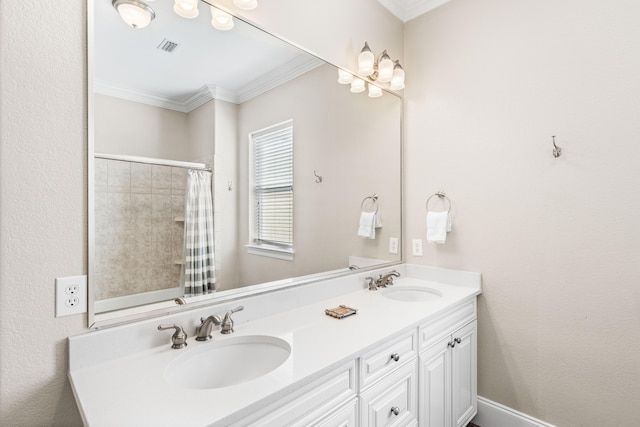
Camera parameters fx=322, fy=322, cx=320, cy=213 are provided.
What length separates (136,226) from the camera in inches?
46.2

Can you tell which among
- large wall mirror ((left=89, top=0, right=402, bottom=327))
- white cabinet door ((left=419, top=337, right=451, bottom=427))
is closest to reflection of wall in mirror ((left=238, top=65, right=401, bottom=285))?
large wall mirror ((left=89, top=0, right=402, bottom=327))

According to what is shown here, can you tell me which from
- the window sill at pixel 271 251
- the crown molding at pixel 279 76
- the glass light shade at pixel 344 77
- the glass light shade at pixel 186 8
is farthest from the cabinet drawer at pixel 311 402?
the glass light shade at pixel 344 77

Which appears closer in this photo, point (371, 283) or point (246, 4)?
point (246, 4)

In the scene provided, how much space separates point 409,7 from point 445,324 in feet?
7.02

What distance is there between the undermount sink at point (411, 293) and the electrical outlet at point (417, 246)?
12.2 inches

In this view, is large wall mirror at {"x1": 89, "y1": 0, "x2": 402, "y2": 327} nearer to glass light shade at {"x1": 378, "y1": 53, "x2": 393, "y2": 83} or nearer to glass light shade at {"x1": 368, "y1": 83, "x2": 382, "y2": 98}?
glass light shade at {"x1": 368, "y1": 83, "x2": 382, "y2": 98}

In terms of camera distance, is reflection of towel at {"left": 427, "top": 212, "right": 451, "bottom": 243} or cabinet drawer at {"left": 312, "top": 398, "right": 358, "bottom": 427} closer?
cabinet drawer at {"left": 312, "top": 398, "right": 358, "bottom": 427}

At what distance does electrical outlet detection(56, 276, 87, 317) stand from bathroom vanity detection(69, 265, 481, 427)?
10 cm

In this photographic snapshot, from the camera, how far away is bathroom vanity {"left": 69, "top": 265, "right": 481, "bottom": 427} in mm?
846

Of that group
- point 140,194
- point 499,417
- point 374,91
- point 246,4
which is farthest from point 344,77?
point 499,417

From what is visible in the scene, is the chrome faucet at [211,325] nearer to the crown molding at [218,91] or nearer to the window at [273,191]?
the window at [273,191]

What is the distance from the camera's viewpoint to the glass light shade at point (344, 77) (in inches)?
77.4

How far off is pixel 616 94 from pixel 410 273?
1481 millimetres

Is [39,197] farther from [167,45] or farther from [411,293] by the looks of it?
[411,293]
